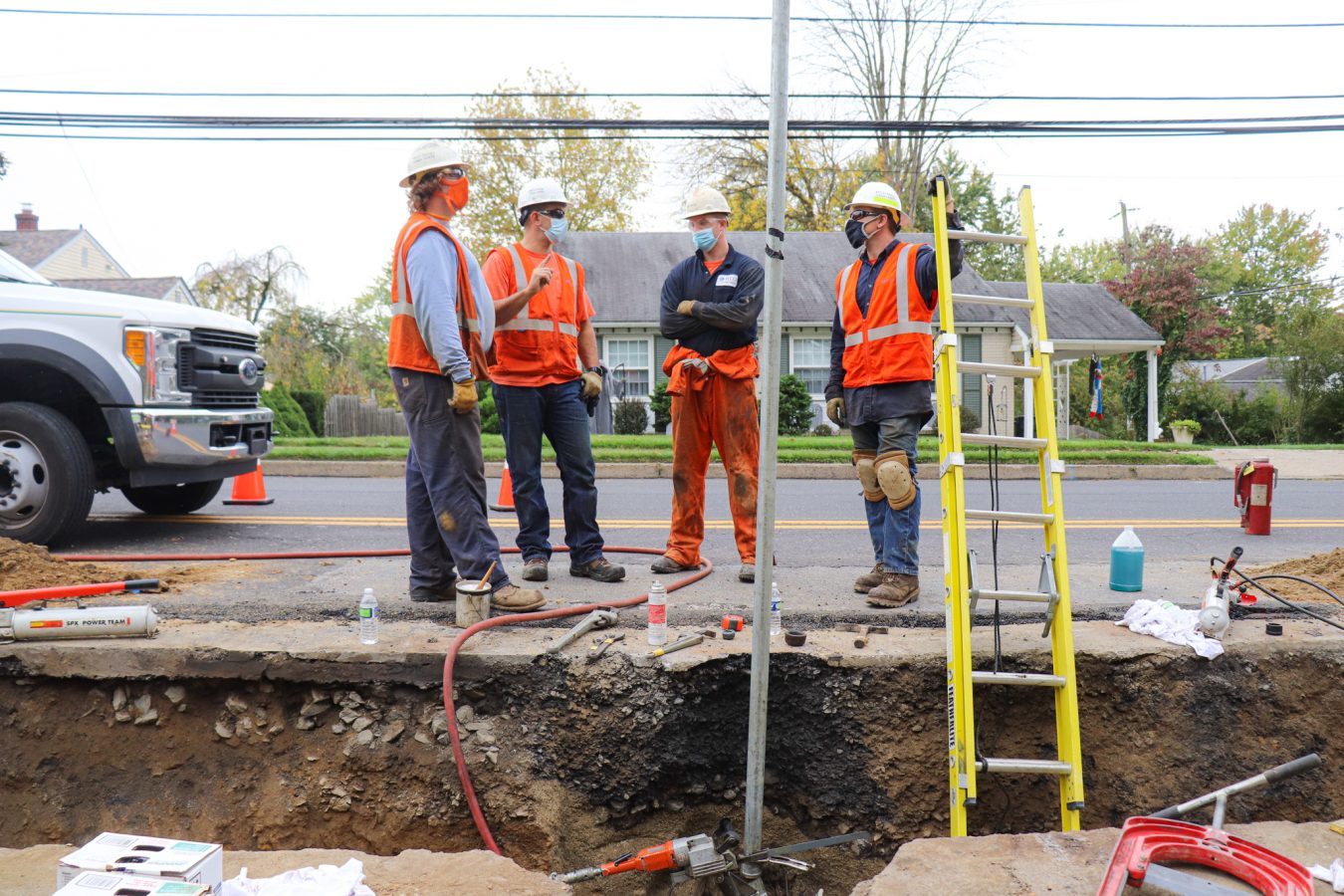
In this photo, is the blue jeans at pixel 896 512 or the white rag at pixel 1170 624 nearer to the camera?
the white rag at pixel 1170 624

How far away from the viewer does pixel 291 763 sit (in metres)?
3.73

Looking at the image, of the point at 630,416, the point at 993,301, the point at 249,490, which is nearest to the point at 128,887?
the point at 993,301

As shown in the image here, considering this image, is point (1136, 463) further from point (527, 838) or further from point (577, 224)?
point (577, 224)

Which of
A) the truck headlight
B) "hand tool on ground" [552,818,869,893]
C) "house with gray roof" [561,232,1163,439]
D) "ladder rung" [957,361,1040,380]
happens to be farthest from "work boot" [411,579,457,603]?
"house with gray roof" [561,232,1163,439]

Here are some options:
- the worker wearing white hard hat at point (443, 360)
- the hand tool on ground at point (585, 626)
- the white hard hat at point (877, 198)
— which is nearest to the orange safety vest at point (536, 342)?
the worker wearing white hard hat at point (443, 360)

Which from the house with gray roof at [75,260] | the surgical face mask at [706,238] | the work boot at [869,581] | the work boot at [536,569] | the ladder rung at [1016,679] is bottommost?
the ladder rung at [1016,679]

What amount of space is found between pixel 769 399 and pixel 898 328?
152 cm

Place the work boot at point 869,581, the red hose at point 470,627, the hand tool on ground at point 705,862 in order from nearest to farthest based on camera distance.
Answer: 1. the hand tool on ground at point 705,862
2. the red hose at point 470,627
3. the work boot at point 869,581

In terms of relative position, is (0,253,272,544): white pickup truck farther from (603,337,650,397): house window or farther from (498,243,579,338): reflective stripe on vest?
(603,337,650,397): house window

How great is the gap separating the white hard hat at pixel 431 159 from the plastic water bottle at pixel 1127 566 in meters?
3.89

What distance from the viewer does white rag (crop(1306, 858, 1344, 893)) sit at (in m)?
2.47

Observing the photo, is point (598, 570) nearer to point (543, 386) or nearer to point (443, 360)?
point (543, 386)

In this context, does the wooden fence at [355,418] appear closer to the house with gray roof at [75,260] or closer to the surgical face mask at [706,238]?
the house with gray roof at [75,260]

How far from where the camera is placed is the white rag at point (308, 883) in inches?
93.5
